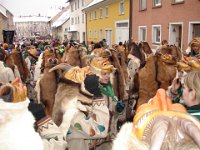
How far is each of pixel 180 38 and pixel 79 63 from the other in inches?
366

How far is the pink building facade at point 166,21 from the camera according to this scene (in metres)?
13.9

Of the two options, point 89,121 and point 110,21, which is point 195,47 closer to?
point 89,121

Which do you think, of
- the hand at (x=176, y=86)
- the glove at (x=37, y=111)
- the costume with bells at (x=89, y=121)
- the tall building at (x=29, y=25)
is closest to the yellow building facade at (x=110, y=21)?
the hand at (x=176, y=86)

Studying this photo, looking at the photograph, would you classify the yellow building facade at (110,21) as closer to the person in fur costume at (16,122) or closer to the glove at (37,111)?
the glove at (37,111)

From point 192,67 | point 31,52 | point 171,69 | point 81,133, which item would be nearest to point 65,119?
point 81,133

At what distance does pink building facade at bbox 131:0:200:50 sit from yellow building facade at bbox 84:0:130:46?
6.44 feet

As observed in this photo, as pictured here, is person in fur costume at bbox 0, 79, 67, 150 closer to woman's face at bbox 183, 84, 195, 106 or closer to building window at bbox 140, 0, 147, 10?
woman's face at bbox 183, 84, 195, 106

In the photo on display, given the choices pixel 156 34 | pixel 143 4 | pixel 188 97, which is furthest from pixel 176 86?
pixel 143 4

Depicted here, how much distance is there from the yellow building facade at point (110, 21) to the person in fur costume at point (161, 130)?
70.5 ft

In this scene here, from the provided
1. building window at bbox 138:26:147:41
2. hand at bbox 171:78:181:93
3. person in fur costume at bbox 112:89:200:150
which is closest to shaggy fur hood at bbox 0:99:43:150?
person in fur costume at bbox 112:89:200:150

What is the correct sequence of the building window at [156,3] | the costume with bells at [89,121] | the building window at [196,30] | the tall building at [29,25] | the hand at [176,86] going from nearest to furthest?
the costume with bells at [89,121]
the hand at [176,86]
the building window at [196,30]
the building window at [156,3]
the tall building at [29,25]

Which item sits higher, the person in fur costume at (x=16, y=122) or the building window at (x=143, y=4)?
the building window at (x=143, y=4)

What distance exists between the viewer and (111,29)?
90.8 feet

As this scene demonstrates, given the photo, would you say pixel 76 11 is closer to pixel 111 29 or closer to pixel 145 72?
pixel 111 29
